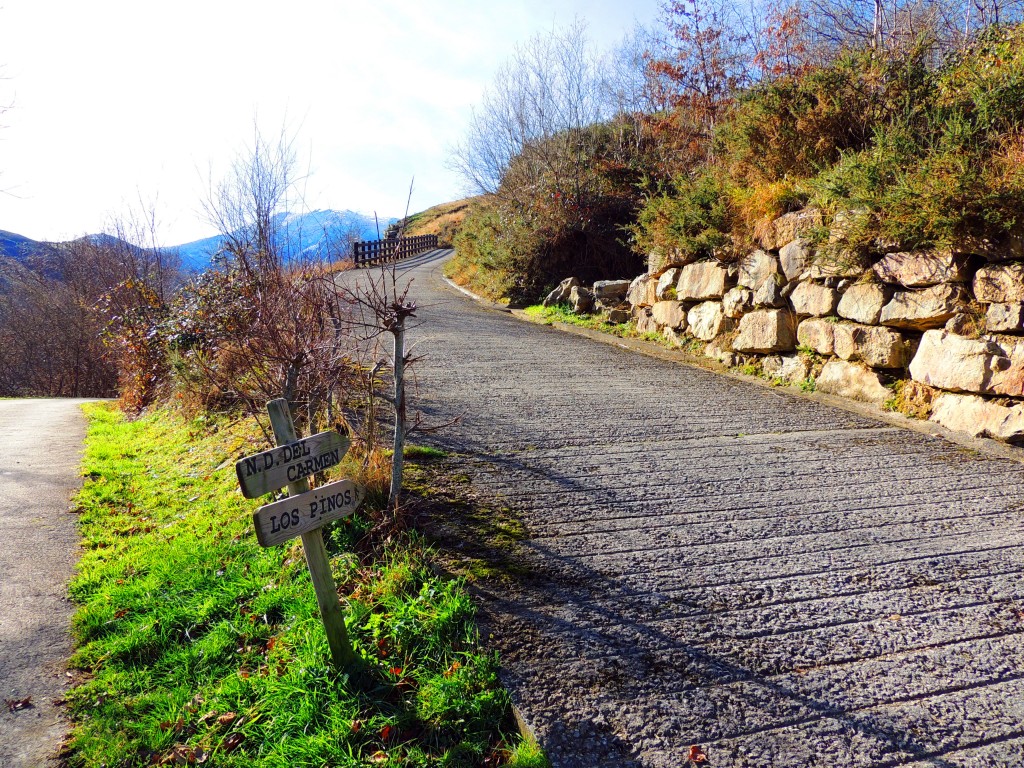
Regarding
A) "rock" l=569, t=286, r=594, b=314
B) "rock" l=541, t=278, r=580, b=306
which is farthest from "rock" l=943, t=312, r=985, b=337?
"rock" l=541, t=278, r=580, b=306

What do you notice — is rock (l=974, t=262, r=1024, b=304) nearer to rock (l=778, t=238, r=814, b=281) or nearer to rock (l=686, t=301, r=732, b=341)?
rock (l=778, t=238, r=814, b=281)

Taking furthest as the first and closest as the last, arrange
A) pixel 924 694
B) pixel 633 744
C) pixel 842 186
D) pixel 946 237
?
pixel 842 186 → pixel 946 237 → pixel 924 694 → pixel 633 744

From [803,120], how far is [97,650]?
8.83 meters

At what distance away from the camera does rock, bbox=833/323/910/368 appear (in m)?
6.59

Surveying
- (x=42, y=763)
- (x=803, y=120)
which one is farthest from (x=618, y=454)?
(x=803, y=120)

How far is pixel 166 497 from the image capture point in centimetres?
624

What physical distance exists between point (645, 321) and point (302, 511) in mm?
9377

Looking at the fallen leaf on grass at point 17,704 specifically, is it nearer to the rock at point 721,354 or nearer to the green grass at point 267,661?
the green grass at point 267,661

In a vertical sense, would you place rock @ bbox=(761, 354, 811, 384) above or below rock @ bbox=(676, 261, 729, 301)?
below

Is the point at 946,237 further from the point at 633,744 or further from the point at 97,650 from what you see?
the point at 97,650

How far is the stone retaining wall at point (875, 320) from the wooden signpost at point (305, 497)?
18.2 feet

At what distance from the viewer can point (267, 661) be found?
11.2ft

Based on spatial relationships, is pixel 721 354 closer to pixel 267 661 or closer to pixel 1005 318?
pixel 1005 318

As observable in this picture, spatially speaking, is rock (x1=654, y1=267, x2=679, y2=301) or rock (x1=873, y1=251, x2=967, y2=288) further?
rock (x1=654, y1=267, x2=679, y2=301)
